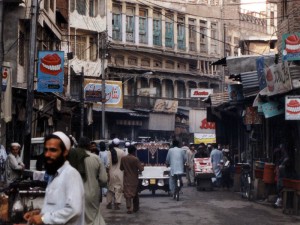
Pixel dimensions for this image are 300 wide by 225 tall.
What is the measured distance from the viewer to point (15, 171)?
17.2 meters

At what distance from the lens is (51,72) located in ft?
78.7

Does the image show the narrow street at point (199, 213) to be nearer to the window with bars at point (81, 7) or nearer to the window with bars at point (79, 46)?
the window with bars at point (79, 46)

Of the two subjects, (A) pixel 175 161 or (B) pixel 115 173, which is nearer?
(B) pixel 115 173

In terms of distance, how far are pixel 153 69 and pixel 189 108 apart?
4539mm

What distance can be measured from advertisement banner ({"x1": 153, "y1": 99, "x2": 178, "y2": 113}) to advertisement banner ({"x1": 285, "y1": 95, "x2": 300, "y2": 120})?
127ft

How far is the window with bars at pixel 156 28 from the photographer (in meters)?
60.7

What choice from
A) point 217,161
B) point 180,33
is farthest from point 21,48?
point 180,33

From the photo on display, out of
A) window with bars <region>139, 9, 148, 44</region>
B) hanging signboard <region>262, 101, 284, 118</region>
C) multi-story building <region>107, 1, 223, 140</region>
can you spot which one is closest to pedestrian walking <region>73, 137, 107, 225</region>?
hanging signboard <region>262, 101, 284, 118</region>

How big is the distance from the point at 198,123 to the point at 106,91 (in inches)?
605

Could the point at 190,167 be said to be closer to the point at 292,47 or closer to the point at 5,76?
the point at 5,76

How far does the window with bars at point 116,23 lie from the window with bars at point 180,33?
6891mm

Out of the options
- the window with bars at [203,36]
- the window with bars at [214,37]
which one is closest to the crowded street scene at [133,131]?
the window with bars at [203,36]

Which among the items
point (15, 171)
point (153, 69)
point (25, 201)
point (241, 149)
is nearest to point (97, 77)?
point (153, 69)

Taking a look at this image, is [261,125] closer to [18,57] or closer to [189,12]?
[18,57]
